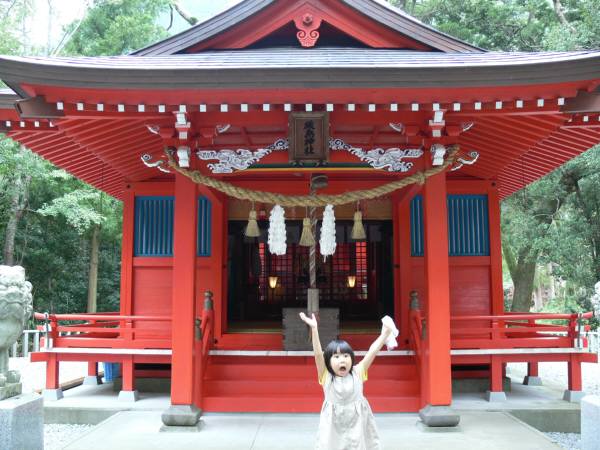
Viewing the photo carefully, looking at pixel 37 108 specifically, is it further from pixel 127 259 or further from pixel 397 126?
pixel 397 126

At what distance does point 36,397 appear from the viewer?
4.96 m

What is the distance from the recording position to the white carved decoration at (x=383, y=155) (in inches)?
247

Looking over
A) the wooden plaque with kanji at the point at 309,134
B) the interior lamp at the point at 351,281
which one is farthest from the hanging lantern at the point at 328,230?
the interior lamp at the point at 351,281

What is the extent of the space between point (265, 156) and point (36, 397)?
362 cm

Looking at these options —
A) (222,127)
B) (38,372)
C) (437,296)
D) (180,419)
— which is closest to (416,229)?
(437,296)

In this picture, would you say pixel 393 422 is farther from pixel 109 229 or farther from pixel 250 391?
pixel 109 229

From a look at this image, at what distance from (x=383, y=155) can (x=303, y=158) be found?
1009 millimetres

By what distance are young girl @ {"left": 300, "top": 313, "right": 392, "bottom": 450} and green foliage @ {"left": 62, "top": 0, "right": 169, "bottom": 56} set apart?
61.8 ft

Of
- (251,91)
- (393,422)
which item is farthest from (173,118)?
(393,422)

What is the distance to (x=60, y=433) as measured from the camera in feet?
23.4

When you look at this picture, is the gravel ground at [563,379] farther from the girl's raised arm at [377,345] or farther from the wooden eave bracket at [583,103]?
the girl's raised arm at [377,345]

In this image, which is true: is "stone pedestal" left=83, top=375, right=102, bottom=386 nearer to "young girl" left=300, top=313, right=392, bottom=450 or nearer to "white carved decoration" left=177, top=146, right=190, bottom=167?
"white carved decoration" left=177, top=146, right=190, bottom=167

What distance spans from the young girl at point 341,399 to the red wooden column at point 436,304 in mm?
2549

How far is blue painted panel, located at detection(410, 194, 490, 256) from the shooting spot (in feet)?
29.2
